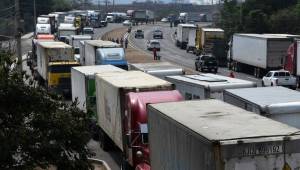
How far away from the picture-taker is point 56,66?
3909 centimetres

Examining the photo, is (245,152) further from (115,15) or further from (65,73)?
(115,15)

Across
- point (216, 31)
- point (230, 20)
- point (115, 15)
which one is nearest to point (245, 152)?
point (216, 31)

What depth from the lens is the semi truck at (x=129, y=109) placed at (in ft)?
54.3

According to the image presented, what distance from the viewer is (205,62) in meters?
54.1

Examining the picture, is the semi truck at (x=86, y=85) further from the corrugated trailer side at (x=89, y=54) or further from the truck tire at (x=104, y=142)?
the corrugated trailer side at (x=89, y=54)

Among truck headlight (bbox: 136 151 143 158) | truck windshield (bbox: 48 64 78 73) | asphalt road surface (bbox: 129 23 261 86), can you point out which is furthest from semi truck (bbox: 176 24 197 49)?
truck headlight (bbox: 136 151 143 158)

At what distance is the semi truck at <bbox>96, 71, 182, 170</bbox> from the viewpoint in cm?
1656

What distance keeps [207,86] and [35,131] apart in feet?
39.5

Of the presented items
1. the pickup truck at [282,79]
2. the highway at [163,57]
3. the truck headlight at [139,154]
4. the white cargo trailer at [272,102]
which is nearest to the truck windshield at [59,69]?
the highway at [163,57]

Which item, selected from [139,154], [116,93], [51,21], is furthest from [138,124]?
[51,21]

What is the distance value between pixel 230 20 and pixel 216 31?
20692 mm

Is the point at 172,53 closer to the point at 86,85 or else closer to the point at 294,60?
the point at 294,60

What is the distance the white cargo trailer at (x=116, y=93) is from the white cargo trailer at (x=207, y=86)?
2131 mm

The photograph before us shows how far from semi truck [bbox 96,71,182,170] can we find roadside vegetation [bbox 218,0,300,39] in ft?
195
